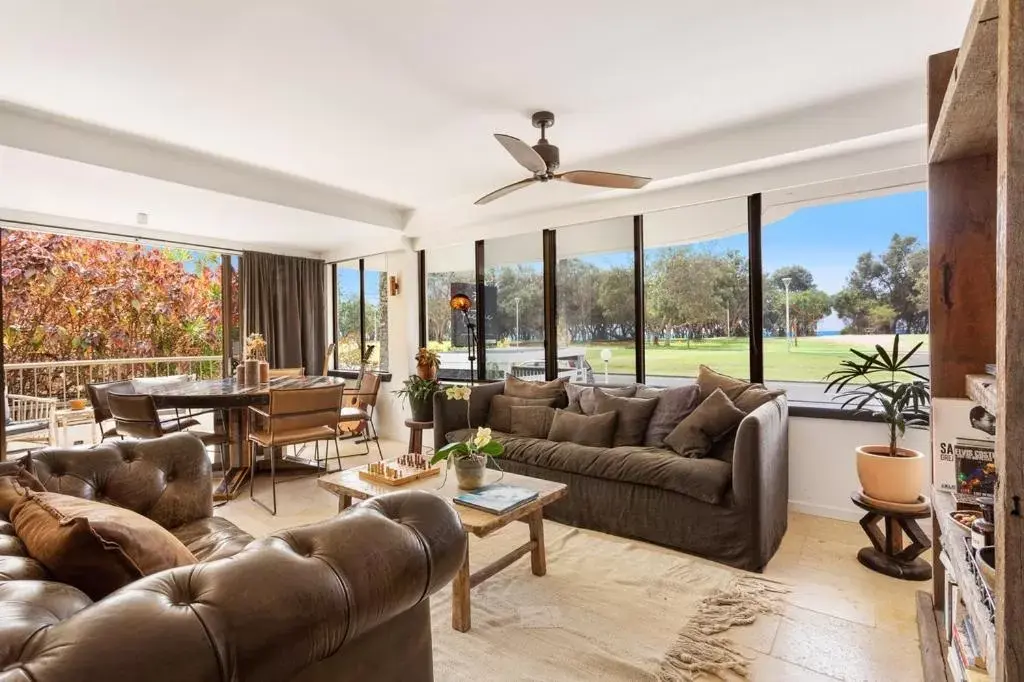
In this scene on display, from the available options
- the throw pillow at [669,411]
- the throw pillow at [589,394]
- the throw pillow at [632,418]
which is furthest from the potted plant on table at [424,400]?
the throw pillow at [669,411]

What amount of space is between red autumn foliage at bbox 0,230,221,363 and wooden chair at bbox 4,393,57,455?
6.28 feet

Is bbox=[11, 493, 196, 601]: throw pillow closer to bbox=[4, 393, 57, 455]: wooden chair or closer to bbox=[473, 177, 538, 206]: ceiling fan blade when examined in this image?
bbox=[473, 177, 538, 206]: ceiling fan blade

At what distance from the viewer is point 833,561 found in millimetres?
2588

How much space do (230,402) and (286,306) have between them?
2.75m

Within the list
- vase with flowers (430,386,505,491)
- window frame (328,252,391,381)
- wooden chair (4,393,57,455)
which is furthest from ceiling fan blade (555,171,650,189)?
wooden chair (4,393,57,455)

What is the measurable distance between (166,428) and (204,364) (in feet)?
12.3

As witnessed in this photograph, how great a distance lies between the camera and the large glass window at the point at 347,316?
6.27m

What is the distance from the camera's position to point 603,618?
6.90 ft

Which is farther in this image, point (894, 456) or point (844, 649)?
point (894, 456)

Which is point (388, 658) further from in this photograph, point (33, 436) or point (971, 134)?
point (33, 436)

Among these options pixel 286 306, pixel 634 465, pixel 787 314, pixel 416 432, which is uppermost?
pixel 286 306

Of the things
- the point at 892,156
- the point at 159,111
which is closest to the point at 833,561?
the point at 892,156

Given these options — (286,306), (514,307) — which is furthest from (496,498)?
(286,306)

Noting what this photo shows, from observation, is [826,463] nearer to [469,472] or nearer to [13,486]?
[469,472]
